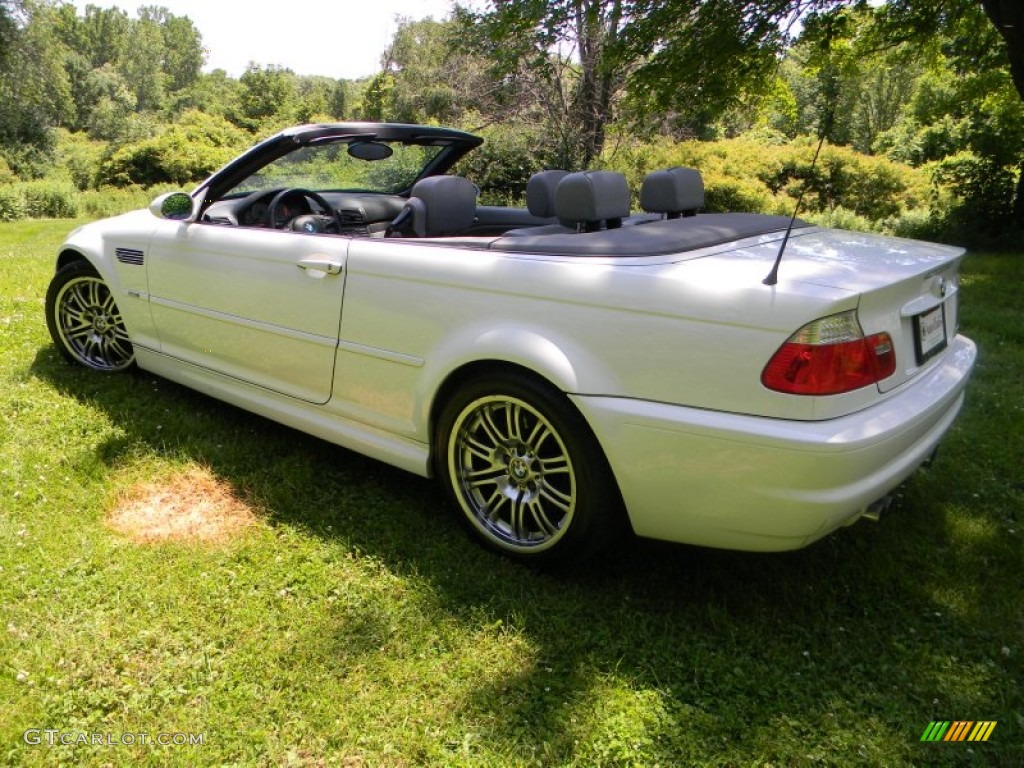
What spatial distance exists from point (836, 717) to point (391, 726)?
122 cm

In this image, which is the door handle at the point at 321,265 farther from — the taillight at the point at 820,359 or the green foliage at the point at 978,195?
the green foliage at the point at 978,195

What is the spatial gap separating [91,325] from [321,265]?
2.10m

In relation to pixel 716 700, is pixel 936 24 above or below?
above

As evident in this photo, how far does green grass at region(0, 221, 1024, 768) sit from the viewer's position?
2041mm

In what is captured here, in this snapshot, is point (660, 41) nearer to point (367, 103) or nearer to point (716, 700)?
point (716, 700)

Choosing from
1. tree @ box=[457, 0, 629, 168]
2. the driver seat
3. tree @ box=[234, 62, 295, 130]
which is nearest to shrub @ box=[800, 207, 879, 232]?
tree @ box=[457, 0, 629, 168]

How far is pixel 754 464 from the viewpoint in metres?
2.16

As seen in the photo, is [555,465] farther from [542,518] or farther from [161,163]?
[161,163]

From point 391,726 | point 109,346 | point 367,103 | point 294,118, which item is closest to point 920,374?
point 391,726

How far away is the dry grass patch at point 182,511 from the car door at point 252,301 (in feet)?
1.67

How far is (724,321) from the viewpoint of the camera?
2172 millimetres

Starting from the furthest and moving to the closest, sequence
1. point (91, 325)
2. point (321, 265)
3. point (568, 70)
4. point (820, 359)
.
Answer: point (568, 70)
point (91, 325)
point (321, 265)
point (820, 359)

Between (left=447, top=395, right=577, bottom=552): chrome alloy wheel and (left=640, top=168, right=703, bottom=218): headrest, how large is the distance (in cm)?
155

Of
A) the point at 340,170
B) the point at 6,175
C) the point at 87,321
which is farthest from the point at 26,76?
the point at 340,170
